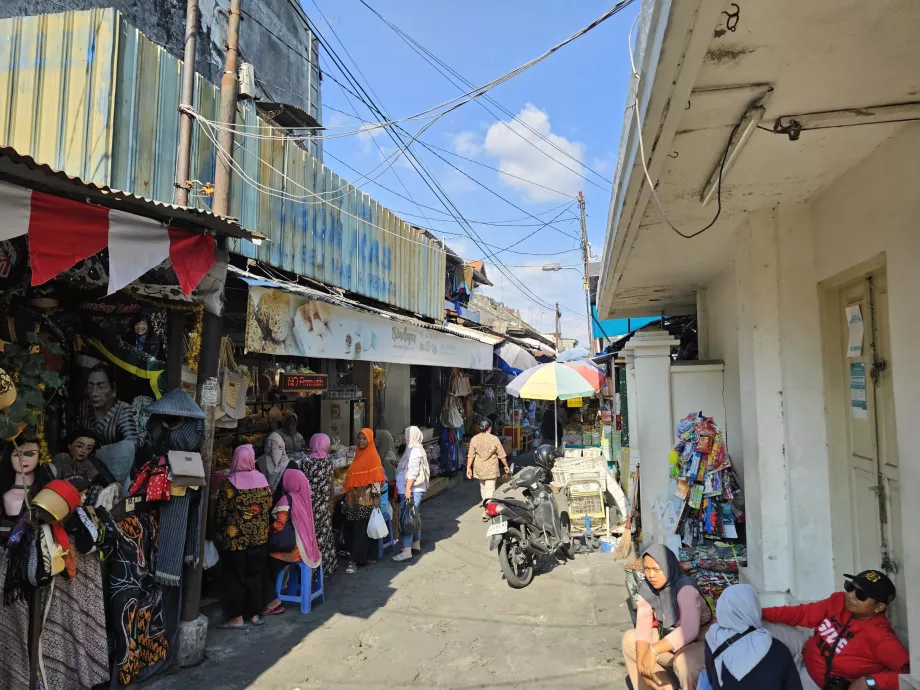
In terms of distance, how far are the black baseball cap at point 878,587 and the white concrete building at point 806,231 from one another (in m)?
0.19

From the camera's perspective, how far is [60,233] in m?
3.01

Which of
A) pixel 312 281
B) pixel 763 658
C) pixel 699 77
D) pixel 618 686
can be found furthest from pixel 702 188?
pixel 312 281

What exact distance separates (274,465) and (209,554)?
3.18 feet

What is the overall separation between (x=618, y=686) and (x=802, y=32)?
3989 mm

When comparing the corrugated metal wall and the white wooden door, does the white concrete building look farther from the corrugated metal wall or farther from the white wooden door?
the corrugated metal wall

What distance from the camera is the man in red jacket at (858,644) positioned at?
259 centimetres

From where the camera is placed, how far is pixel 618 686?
388 centimetres

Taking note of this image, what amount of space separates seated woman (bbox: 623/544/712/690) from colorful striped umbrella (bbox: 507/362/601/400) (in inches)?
210

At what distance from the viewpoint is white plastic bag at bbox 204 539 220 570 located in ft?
15.4

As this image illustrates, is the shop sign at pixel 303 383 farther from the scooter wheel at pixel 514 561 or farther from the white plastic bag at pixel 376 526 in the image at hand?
the scooter wheel at pixel 514 561

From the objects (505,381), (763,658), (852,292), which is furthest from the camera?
(505,381)

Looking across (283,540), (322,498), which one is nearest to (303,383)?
(322,498)

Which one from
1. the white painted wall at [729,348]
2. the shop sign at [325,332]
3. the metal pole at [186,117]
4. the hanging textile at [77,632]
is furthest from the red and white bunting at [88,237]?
the white painted wall at [729,348]

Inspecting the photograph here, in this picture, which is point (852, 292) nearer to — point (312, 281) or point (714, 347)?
point (714, 347)
